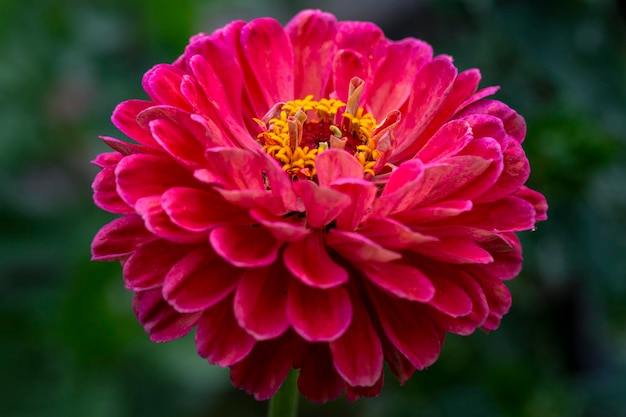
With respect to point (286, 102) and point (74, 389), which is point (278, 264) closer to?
point (286, 102)

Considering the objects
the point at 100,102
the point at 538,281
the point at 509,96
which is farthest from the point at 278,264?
the point at 100,102

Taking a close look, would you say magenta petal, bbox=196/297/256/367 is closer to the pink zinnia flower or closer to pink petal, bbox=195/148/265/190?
the pink zinnia flower

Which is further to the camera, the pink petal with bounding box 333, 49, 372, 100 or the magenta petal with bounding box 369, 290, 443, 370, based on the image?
the pink petal with bounding box 333, 49, 372, 100

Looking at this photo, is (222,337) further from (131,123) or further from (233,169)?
(131,123)

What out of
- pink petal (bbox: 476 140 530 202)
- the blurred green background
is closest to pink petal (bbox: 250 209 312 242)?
pink petal (bbox: 476 140 530 202)

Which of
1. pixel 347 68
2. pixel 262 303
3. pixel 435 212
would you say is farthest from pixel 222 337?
pixel 347 68

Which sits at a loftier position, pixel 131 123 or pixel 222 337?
pixel 131 123
